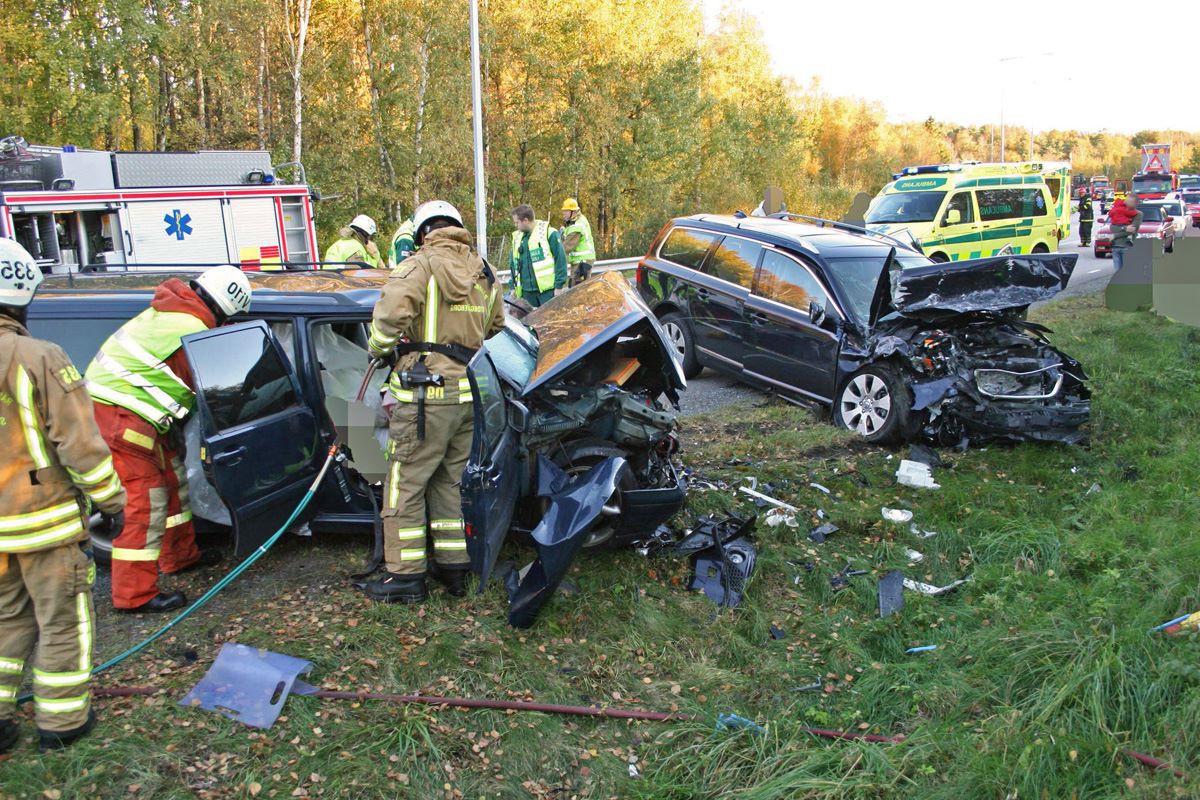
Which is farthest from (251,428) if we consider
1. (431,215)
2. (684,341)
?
(684,341)

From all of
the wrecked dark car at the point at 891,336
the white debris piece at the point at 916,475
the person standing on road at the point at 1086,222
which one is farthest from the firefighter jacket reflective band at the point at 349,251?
the person standing on road at the point at 1086,222

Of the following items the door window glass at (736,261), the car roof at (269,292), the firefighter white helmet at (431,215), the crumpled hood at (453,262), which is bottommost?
the door window glass at (736,261)

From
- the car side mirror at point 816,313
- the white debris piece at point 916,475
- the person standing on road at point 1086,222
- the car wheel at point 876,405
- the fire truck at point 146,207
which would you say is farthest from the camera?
the person standing on road at point 1086,222

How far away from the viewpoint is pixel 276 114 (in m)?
21.2

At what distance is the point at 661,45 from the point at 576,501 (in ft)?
85.2

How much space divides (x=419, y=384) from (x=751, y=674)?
205cm

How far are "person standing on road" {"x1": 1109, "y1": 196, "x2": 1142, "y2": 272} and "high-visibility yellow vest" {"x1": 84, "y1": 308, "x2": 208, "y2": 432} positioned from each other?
17.0m

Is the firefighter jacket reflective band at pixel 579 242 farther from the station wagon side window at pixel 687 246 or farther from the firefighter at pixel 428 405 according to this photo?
the firefighter at pixel 428 405

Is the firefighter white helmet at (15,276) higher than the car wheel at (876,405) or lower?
higher

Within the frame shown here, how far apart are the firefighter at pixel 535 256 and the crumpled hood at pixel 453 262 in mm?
5519

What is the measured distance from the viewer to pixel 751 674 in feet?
13.3

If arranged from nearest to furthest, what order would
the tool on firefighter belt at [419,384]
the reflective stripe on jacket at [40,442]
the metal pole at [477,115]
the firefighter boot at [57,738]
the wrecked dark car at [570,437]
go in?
the reflective stripe on jacket at [40,442] → the firefighter boot at [57,738] → the wrecked dark car at [570,437] → the tool on firefighter belt at [419,384] → the metal pole at [477,115]

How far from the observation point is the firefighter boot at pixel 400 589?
14.5ft

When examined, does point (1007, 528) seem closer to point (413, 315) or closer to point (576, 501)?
point (576, 501)
